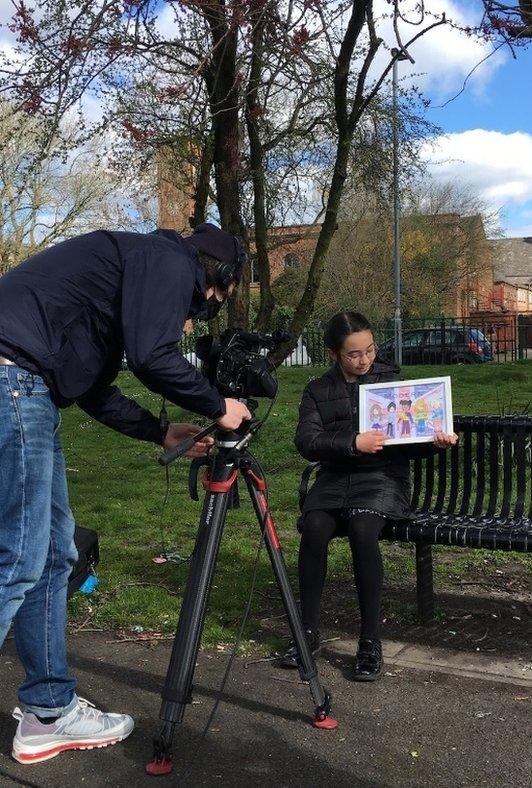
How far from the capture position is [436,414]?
12.2ft

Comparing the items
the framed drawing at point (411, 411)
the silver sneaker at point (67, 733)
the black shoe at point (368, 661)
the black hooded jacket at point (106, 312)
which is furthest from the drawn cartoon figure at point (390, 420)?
the silver sneaker at point (67, 733)

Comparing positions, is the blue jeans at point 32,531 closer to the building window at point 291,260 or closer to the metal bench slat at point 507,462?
the metal bench slat at point 507,462

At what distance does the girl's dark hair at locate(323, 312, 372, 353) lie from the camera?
13.0 feet

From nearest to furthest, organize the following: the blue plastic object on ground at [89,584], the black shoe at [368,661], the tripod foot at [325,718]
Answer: the tripod foot at [325,718], the black shoe at [368,661], the blue plastic object on ground at [89,584]

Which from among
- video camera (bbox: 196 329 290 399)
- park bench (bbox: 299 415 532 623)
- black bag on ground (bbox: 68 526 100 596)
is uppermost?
video camera (bbox: 196 329 290 399)

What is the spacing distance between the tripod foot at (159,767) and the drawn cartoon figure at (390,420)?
168 cm

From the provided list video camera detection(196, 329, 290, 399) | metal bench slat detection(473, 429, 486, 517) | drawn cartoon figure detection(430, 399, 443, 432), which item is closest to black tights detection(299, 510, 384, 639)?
drawn cartoon figure detection(430, 399, 443, 432)

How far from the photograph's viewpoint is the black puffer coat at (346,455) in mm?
3812

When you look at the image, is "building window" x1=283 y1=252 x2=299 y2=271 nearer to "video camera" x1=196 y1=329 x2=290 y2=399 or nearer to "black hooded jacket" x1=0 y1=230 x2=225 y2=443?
"video camera" x1=196 y1=329 x2=290 y2=399

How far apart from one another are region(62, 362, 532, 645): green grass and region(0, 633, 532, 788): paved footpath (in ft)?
1.59

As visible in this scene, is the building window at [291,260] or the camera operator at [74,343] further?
the building window at [291,260]

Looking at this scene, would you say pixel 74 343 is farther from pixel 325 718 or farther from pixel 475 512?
pixel 475 512

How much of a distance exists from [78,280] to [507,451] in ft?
8.14

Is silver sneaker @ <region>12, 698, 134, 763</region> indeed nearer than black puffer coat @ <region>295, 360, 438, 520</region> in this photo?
Yes
